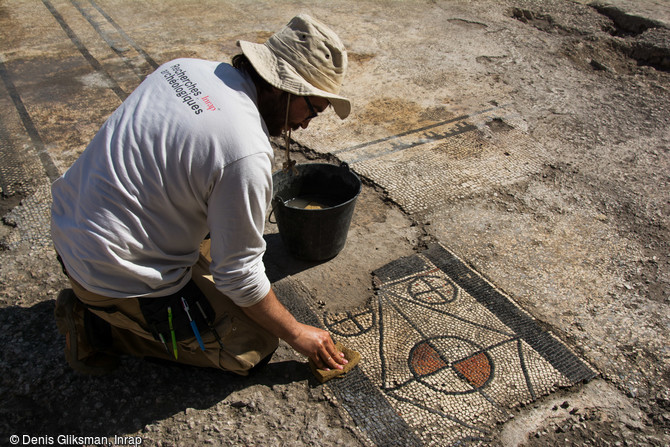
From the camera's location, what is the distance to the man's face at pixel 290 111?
1.89m

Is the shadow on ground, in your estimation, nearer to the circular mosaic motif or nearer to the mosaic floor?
the mosaic floor

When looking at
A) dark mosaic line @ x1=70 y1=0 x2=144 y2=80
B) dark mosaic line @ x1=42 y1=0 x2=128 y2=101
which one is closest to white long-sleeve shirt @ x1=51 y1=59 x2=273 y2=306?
dark mosaic line @ x1=42 y1=0 x2=128 y2=101

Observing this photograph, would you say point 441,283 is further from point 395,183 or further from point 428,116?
point 428,116

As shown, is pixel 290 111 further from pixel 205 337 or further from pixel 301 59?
pixel 205 337

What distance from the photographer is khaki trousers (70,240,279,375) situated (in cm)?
198

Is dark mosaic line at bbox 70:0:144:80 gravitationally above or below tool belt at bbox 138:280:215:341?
below

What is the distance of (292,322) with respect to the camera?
2.03 m

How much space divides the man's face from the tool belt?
Result: 75 centimetres

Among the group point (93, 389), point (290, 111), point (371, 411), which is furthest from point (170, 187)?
point (371, 411)

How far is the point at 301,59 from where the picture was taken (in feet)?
6.12

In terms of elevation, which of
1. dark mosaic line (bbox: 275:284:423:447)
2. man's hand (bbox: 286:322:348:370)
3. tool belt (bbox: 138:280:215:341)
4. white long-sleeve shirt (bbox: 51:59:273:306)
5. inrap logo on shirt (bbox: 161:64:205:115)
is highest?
inrap logo on shirt (bbox: 161:64:205:115)

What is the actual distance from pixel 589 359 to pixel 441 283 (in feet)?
2.74

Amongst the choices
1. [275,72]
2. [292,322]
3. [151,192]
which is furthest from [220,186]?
[292,322]

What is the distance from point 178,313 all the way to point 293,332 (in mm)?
473
